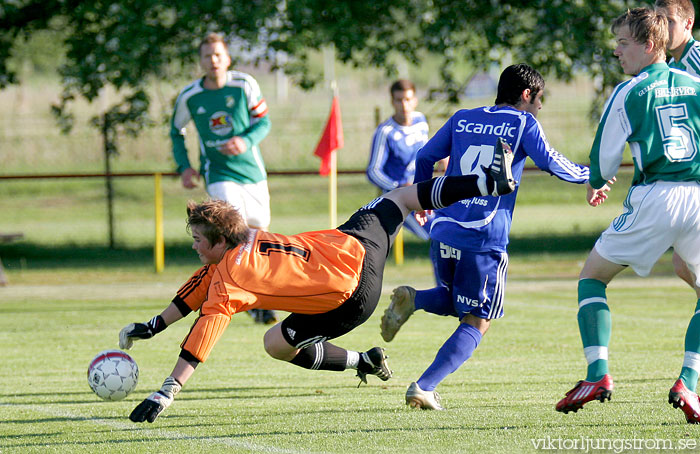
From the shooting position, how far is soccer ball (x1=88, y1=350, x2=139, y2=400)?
5.23 metres

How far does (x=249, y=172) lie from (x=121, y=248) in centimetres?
838

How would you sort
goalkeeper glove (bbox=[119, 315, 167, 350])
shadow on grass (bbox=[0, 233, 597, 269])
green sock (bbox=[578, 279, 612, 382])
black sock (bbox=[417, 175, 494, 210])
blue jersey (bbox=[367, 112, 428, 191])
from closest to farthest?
green sock (bbox=[578, 279, 612, 382]), goalkeeper glove (bbox=[119, 315, 167, 350]), black sock (bbox=[417, 175, 494, 210]), blue jersey (bbox=[367, 112, 428, 191]), shadow on grass (bbox=[0, 233, 597, 269])

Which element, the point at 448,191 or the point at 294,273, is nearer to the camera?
the point at 294,273

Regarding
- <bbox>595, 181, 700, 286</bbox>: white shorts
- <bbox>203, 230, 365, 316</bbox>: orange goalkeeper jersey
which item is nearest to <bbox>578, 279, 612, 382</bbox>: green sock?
<bbox>595, 181, 700, 286</bbox>: white shorts

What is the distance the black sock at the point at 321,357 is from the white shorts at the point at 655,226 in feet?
5.74

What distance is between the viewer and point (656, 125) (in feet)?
15.7

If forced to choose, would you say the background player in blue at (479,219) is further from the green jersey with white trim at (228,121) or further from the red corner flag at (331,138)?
the red corner flag at (331,138)

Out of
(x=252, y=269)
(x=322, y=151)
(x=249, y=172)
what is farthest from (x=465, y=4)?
(x=252, y=269)

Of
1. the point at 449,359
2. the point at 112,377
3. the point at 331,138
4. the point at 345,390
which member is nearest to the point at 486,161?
the point at 449,359

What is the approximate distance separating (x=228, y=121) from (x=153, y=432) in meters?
5.05

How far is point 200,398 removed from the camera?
233 inches

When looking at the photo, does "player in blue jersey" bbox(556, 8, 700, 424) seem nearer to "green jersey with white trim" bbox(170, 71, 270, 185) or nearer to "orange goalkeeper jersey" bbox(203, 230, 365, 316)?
"orange goalkeeper jersey" bbox(203, 230, 365, 316)

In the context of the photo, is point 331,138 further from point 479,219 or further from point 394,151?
point 479,219

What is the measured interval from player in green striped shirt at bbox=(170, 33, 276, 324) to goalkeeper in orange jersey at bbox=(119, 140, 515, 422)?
407 cm
